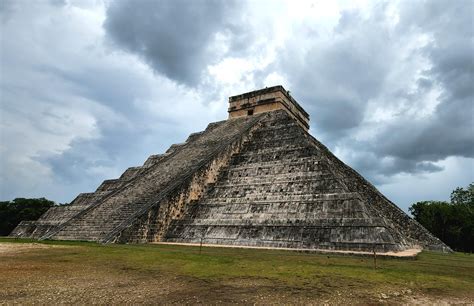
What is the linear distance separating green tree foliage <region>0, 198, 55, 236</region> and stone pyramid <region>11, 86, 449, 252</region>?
11.1m

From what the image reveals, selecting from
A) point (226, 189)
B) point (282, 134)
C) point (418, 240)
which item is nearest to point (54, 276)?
point (226, 189)

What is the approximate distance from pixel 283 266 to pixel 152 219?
6.96 metres

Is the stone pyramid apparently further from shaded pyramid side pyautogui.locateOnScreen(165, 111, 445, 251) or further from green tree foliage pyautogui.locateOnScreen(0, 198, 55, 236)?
green tree foliage pyautogui.locateOnScreen(0, 198, 55, 236)

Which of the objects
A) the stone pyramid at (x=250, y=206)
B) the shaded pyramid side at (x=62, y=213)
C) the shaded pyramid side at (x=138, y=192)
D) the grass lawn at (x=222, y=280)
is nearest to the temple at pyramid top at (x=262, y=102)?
the shaded pyramid side at (x=138, y=192)

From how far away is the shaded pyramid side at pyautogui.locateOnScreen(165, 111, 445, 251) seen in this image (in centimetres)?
1015

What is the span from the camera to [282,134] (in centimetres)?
1653

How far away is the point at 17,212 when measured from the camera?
28656mm

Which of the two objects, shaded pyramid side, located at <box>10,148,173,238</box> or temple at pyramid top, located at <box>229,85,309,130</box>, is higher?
temple at pyramid top, located at <box>229,85,309,130</box>

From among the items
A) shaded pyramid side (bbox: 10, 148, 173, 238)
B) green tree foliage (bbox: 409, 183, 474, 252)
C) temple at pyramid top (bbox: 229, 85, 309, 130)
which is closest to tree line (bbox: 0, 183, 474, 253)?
green tree foliage (bbox: 409, 183, 474, 252)

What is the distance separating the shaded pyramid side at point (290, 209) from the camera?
33.3 ft

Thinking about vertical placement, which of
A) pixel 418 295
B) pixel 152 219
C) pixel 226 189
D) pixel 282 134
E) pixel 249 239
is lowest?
pixel 418 295

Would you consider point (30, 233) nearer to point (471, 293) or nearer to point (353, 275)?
point (353, 275)

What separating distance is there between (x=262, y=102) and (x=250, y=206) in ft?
36.6

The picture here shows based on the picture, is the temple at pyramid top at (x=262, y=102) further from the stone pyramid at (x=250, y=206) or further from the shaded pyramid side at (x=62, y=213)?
the shaded pyramid side at (x=62, y=213)
